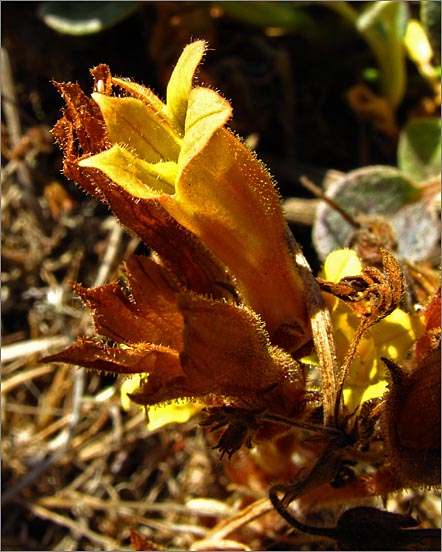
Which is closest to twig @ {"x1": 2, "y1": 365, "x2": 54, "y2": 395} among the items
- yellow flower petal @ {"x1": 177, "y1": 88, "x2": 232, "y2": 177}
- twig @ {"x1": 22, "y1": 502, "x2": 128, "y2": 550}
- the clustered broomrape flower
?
twig @ {"x1": 22, "y1": 502, "x2": 128, "y2": 550}

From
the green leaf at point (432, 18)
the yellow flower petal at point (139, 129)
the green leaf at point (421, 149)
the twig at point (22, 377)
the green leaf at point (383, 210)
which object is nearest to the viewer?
the yellow flower petal at point (139, 129)

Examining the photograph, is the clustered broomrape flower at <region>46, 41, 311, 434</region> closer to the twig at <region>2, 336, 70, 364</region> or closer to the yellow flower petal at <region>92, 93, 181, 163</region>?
the yellow flower petal at <region>92, 93, 181, 163</region>

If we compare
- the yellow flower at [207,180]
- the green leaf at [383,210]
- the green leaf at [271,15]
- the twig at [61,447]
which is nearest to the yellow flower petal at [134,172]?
the yellow flower at [207,180]

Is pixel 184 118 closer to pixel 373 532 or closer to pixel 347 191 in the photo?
pixel 373 532

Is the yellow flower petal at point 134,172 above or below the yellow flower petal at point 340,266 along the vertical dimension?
above

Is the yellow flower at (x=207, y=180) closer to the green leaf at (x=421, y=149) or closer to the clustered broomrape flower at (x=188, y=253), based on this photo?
the clustered broomrape flower at (x=188, y=253)

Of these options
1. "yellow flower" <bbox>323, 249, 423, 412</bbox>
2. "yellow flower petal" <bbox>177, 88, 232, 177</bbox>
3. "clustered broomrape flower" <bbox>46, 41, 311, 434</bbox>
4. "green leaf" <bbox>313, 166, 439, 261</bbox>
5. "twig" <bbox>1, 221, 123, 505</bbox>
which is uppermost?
"yellow flower petal" <bbox>177, 88, 232, 177</bbox>

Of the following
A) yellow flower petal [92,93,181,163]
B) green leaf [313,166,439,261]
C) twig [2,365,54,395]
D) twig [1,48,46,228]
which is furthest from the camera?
twig [1,48,46,228]

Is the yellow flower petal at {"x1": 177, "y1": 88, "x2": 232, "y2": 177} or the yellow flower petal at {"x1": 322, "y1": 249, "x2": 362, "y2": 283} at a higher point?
the yellow flower petal at {"x1": 177, "y1": 88, "x2": 232, "y2": 177}
